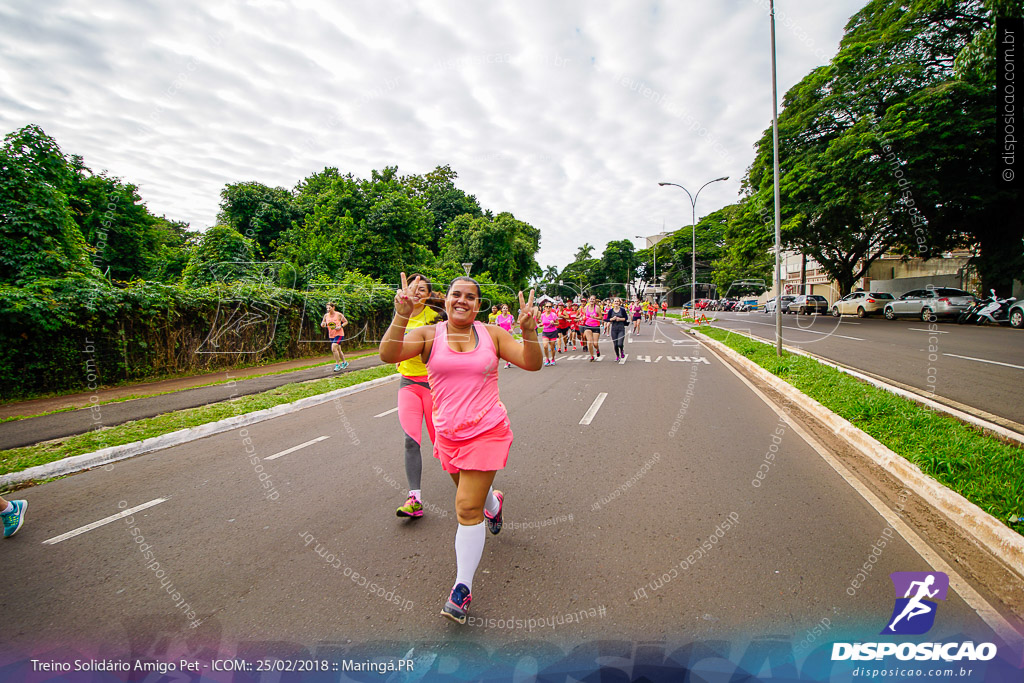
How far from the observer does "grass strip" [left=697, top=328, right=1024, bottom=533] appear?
334 cm

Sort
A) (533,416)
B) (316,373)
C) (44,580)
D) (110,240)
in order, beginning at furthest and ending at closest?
(110,240)
(316,373)
(533,416)
(44,580)

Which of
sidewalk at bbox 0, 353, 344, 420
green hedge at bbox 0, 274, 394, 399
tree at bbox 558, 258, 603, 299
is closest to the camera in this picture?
sidewalk at bbox 0, 353, 344, 420

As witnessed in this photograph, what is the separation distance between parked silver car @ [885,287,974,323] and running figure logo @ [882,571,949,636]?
23355 mm

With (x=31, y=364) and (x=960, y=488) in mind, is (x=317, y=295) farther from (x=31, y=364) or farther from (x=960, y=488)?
(x=960, y=488)

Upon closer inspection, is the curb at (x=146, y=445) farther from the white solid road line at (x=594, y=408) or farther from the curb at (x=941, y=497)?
the curb at (x=941, y=497)

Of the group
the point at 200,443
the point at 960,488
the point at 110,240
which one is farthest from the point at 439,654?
the point at 110,240

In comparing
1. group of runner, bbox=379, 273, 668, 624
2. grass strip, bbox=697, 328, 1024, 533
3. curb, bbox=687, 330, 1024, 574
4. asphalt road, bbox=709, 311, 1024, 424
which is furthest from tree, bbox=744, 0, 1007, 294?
→ group of runner, bbox=379, 273, 668, 624

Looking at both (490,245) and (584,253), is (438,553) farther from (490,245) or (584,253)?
(584,253)

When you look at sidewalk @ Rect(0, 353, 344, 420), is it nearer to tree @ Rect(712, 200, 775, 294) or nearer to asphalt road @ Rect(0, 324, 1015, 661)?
asphalt road @ Rect(0, 324, 1015, 661)

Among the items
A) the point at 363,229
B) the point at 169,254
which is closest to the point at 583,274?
the point at 363,229

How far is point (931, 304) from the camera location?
67.7 feet

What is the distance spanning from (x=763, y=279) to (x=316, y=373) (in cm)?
6328

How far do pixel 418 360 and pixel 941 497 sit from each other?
13.6ft

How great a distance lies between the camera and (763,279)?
202 ft
